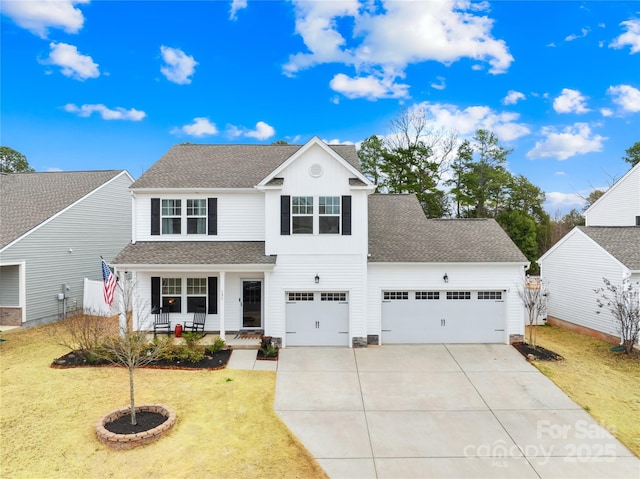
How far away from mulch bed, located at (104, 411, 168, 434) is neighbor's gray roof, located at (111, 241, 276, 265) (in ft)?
19.2

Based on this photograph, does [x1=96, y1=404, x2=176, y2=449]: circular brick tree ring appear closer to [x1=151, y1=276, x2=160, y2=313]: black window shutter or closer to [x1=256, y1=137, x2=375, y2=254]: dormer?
[x1=151, y1=276, x2=160, y2=313]: black window shutter

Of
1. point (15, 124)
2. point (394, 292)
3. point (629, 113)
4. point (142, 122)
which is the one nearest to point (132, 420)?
point (394, 292)

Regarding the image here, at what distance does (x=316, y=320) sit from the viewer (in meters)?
13.6

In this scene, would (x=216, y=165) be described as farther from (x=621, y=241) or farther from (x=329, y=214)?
(x=621, y=241)

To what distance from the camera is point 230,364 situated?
Answer: 11383mm

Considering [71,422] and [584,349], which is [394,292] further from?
[71,422]

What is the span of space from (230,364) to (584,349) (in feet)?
43.0

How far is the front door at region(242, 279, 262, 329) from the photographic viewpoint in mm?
14312

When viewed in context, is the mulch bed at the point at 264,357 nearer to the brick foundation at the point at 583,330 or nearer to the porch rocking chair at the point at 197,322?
the porch rocking chair at the point at 197,322

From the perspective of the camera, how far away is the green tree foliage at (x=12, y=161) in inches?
1534

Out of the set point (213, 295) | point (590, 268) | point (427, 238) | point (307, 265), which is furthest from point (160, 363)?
point (590, 268)

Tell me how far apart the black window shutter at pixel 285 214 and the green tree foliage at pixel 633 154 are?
125ft

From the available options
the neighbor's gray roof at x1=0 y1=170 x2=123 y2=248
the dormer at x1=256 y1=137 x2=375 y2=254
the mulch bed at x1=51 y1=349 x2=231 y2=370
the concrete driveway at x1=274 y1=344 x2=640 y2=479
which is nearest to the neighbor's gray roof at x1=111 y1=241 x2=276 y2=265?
the dormer at x1=256 y1=137 x2=375 y2=254

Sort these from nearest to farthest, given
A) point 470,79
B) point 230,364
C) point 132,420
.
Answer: point 132,420, point 230,364, point 470,79
